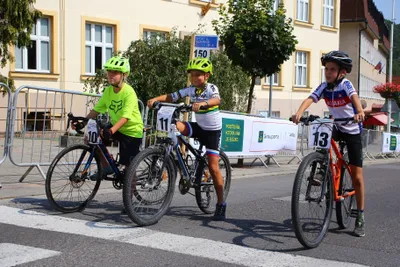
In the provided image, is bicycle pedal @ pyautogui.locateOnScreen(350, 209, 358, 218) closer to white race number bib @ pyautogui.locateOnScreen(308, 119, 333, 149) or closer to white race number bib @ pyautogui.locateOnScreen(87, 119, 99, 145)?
white race number bib @ pyautogui.locateOnScreen(308, 119, 333, 149)

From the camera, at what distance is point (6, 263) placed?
4660 millimetres

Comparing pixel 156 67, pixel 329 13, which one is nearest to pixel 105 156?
pixel 156 67

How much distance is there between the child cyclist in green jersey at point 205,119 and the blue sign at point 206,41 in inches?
191

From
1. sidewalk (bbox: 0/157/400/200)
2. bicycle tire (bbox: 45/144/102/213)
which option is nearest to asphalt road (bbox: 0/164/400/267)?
bicycle tire (bbox: 45/144/102/213)

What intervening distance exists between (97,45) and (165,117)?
657 inches

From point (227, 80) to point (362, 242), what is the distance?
1327 centimetres

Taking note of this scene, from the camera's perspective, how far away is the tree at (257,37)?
1489cm

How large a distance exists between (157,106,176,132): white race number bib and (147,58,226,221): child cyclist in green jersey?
0.49 ft

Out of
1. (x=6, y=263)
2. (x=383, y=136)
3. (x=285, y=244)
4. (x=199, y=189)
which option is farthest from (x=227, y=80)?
(x=6, y=263)

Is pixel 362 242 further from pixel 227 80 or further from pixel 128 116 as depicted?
pixel 227 80

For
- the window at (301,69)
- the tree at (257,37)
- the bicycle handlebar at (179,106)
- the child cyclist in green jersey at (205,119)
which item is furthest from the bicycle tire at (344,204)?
the window at (301,69)

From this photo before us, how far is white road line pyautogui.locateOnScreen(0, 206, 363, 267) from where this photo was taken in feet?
16.3

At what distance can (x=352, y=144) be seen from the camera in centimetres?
604

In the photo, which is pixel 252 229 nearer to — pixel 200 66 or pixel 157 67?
pixel 200 66
